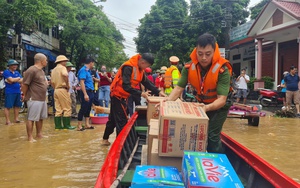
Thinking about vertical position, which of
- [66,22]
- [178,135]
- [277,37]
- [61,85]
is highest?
[66,22]

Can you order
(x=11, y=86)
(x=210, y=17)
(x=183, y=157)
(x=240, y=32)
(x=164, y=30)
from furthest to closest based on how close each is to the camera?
(x=164, y=30), (x=210, y=17), (x=240, y=32), (x=11, y=86), (x=183, y=157)

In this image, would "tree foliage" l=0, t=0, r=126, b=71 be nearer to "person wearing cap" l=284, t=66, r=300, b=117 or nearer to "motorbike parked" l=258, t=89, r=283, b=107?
"person wearing cap" l=284, t=66, r=300, b=117

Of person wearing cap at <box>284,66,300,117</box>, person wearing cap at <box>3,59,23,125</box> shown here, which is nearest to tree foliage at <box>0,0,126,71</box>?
person wearing cap at <box>3,59,23,125</box>

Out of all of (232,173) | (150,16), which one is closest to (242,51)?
(150,16)

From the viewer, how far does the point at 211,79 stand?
113 inches

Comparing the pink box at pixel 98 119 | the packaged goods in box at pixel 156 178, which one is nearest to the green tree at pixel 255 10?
the pink box at pixel 98 119

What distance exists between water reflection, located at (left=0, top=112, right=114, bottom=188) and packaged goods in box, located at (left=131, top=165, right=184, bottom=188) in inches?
71.6

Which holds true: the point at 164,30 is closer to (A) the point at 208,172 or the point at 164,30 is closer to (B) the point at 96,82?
(B) the point at 96,82

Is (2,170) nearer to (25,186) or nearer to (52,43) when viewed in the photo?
(25,186)

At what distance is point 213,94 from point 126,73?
5.33ft

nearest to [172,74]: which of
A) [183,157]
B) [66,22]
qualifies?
[183,157]

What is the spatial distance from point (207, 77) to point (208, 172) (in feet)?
4.05

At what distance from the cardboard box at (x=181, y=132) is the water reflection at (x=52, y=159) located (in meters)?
1.55

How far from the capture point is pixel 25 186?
350 cm
